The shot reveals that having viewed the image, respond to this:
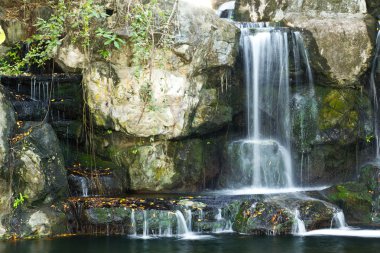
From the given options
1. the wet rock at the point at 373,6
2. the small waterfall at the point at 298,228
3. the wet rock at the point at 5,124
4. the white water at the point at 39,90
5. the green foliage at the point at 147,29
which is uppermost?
the wet rock at the point at 373,6

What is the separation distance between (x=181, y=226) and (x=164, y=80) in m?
3.26

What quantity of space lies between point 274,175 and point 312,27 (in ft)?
11.3

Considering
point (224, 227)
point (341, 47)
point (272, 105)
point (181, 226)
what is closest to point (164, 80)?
point (272, 105)

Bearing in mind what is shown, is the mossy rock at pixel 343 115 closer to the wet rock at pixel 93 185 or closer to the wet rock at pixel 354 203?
the wet rock at pixel 354 203

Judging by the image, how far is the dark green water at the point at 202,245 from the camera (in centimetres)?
867

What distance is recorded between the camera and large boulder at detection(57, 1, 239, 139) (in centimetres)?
1163

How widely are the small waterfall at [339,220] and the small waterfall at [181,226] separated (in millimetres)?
2606

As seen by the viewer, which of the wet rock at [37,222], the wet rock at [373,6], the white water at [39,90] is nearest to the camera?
the wet rock at [37,222]

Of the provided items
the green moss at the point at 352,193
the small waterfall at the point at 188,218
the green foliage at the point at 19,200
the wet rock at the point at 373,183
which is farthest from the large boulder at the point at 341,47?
the green foliage at the point at 19,200

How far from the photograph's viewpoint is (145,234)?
9.87 metres

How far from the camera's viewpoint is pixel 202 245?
9.05m

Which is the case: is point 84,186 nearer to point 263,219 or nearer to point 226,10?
point 263,219

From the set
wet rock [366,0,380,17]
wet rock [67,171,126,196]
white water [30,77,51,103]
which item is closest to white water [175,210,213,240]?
wet rock [67,171,126,196]

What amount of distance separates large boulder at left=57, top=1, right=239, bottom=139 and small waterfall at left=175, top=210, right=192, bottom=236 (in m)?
2.47
